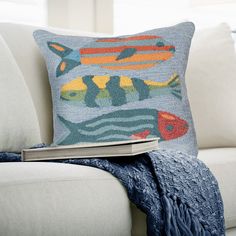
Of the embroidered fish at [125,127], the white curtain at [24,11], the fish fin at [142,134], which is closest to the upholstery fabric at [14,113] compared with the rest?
the embroidered fish at [125,127]

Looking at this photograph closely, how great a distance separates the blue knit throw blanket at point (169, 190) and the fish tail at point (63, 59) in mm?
560

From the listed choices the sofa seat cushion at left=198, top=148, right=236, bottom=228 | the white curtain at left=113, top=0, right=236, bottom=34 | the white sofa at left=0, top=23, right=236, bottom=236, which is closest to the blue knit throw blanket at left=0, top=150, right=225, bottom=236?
the white sofa at left=0, top=23, right=236, bottom=236

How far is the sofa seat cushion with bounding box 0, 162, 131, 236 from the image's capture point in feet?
4.37

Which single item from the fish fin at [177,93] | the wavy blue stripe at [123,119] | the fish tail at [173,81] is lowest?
the wavy blue stripe at [123,119]

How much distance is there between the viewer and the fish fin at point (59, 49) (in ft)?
7.63

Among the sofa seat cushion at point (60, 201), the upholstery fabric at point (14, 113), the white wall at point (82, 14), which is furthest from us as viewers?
the white wall at point (82, 14)

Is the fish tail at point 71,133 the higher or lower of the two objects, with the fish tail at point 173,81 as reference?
lower

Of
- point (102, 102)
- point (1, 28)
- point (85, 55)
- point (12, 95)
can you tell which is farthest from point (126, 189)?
point (1, 28)

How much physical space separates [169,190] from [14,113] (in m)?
0.51

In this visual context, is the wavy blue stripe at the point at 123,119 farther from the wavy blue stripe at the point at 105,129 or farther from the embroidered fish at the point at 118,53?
the embroidered fish at the point at 118,53

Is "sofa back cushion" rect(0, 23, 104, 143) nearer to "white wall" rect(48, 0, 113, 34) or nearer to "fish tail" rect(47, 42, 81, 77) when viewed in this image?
"fish tail" rect(47, 42, 81, 77)

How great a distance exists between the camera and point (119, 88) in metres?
2.28

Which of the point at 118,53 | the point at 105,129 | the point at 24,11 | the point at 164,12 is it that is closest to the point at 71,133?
the point at 105,129

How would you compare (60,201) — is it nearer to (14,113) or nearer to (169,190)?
(169,190)
